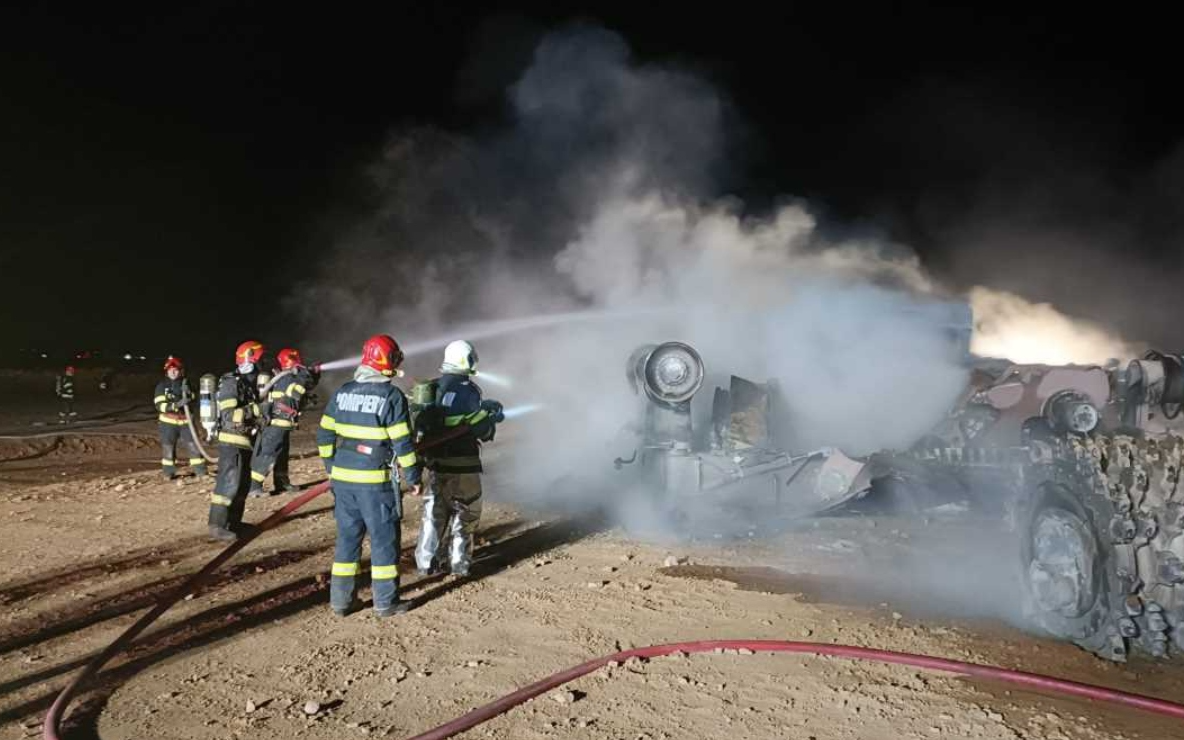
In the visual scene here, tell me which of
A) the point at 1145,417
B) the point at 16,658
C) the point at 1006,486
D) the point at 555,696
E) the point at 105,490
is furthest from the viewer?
the point at 105,490

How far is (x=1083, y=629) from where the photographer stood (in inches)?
176

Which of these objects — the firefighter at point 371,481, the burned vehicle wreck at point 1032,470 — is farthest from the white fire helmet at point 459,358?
the burned vehicle wreck at point 1032,470

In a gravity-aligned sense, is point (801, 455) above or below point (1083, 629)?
above

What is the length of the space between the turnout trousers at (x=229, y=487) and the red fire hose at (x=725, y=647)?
246 cm

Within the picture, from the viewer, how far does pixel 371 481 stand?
5.04 m

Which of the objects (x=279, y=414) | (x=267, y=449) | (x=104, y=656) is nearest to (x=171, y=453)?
(x=267, y=449)

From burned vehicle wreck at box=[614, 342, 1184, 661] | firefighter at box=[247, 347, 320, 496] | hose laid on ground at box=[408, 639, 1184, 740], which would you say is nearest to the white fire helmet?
burned vehicle wreck at box=[614, 342, 1184, 661]

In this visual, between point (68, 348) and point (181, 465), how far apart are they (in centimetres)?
2960

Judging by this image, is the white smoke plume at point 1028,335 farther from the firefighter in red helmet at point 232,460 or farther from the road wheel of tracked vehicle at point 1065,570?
the firefighter in red helmet at point 232,460

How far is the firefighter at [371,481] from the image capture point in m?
5.04


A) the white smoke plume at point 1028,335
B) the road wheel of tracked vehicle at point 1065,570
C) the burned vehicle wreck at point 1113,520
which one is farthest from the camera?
the white smoke plume at point 1028,335

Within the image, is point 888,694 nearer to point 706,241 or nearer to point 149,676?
point 149,676

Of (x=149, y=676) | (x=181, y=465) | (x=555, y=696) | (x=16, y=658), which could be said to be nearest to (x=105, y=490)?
(x=181, y=465)

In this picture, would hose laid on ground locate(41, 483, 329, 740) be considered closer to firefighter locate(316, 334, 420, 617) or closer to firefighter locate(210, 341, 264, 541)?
firefighter locate(316, 334, 420, 617)
